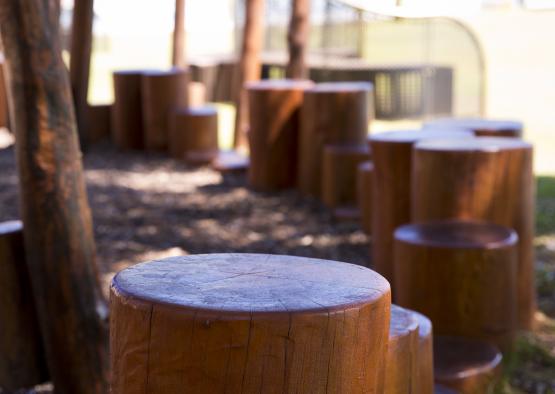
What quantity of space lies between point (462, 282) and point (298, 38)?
5304 mm

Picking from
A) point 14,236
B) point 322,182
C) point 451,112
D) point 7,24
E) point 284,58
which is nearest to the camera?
point 7,24

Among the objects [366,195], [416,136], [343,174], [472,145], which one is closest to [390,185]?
[416,136]

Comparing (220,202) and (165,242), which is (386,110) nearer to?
(220,202)

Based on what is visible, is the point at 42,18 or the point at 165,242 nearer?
the point at 42,18

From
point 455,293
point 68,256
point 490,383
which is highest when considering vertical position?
point 68,256

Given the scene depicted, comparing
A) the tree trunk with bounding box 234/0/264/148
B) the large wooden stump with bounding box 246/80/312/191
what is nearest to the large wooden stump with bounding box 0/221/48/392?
the large wooden stump with bounding box 246/80/312/191

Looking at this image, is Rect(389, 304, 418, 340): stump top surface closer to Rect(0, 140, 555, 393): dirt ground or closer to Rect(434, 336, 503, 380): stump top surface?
Rect(434, 336, 503, 380): stump top surface

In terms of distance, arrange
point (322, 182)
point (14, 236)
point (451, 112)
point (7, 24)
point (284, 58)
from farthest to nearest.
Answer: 1. point (284, 58)
2. point (451, 112)
3. point (322, 182)
4. point (14, 236)
5. point (7, 24)

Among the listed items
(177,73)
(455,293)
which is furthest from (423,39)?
(455,293)

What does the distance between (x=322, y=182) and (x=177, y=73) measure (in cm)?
290

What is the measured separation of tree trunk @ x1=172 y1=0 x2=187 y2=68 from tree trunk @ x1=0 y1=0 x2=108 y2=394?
6.77 meters

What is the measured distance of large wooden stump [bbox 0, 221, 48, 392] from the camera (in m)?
3.29

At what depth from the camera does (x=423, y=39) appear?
42.9ft

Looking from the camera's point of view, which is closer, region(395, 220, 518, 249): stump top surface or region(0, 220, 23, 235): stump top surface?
region(0, 220, 23, 235): stump top surface
